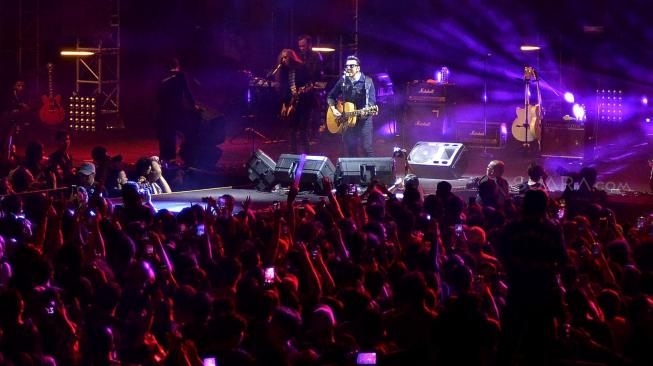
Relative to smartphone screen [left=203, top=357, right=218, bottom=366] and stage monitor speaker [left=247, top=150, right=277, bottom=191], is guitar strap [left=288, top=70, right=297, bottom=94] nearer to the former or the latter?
stage monitor speaker [left=247, top=150, right=277, bottom=191]

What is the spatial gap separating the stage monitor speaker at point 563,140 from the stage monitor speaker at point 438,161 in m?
2.78

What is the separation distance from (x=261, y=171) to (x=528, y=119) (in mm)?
6760

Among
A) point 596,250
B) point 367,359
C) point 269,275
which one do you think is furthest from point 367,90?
point 367,359

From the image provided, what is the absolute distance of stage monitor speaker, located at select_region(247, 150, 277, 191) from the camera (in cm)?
1466

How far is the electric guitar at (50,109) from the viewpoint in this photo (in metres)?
21.8

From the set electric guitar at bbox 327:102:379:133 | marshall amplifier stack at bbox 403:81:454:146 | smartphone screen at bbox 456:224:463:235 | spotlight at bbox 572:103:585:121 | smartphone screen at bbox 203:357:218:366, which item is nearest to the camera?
smartphone screen at bbox 203:357:218:366

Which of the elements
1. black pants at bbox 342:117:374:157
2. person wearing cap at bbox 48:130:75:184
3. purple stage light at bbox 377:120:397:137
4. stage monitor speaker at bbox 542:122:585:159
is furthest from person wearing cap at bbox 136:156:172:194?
stage monitor speaker at bbox 542:122:585:159

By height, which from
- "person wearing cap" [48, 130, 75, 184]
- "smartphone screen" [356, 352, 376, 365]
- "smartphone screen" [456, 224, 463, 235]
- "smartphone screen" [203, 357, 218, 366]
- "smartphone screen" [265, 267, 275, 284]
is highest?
"person wearing cap" [48, 130, 75, 184]

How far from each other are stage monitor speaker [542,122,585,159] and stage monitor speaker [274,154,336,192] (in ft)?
18.9

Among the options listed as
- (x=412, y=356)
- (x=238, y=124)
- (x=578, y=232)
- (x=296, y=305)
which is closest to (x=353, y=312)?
(x=296, y=305)

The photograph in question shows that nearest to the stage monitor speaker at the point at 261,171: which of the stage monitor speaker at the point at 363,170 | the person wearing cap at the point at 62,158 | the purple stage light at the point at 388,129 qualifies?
the stage monitor speaker at the point at 363,170

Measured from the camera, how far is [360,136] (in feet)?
51.3

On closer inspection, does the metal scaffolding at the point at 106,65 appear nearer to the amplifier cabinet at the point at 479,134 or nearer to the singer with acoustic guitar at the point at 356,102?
the singer with acoustic guitar at the point at 356,102

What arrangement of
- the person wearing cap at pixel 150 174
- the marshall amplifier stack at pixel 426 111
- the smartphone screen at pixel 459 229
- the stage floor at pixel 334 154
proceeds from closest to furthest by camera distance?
the smartphone screen at pixel 459 229 → the person wearing cap at pixel 150 174 → the stage floor at pixel 334 154 → the marshall amplifier stack at pixel 426 111
